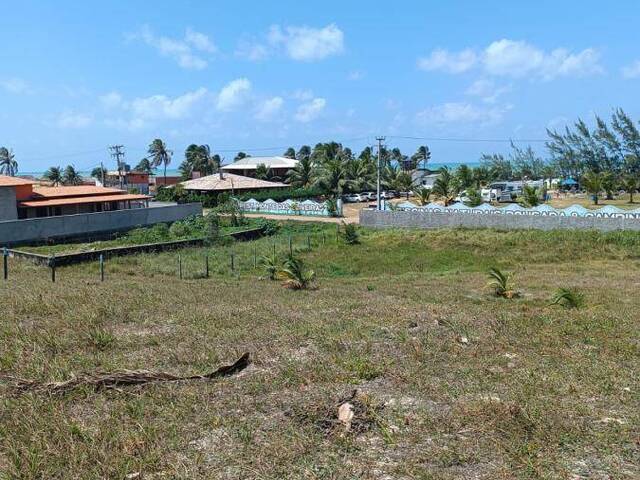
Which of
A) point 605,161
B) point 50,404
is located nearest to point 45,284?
point 50,404

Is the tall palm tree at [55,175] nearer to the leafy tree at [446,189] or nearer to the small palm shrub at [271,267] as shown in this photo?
the leafy tree at [446,189]

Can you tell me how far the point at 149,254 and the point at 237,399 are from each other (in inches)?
947

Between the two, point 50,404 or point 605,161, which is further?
point 605,161

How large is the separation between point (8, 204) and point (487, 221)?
29.2 metres

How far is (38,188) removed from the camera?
44781mm

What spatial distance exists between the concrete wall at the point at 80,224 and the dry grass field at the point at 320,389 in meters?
18.0

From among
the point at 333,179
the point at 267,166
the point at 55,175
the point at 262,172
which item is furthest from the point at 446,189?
the point at 55,175

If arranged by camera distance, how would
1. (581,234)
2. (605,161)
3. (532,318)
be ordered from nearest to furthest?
(532,318) → (581,234) → (605,161)

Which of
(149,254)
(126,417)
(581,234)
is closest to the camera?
(126,417)

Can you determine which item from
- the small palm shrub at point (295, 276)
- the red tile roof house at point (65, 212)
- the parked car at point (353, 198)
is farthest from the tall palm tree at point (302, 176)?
the small palm shrub at point (295, 276)

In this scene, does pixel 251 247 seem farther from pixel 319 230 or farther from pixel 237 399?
pixel 237 399

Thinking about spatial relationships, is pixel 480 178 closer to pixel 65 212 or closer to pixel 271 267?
pixel 65 212

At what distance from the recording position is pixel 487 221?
1545 inches

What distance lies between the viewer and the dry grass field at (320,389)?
584 centimetres
